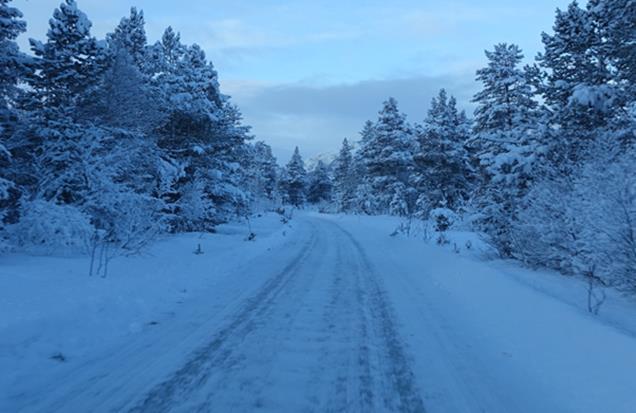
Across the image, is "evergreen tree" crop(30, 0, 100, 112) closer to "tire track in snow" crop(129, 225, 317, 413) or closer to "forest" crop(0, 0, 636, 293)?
"forest" crop(0, 0, 636, 293)

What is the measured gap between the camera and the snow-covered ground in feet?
12.5

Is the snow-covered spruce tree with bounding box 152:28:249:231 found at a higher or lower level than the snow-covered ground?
higher

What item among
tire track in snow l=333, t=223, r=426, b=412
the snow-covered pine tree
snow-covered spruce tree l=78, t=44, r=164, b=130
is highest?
Result: the snow-covered pine tree

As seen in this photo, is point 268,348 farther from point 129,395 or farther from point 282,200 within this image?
point 282,200

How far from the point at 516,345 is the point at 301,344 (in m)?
3.06

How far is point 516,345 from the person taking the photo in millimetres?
5543

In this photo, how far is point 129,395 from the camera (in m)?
3.68

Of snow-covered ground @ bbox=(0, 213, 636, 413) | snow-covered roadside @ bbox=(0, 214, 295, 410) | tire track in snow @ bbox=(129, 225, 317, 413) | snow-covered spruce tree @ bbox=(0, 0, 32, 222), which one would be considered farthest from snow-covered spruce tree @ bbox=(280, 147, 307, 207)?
tire track in snow @ bbox=(129, 225, 317, 413)

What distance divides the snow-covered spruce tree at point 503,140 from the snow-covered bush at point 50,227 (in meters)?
12.1

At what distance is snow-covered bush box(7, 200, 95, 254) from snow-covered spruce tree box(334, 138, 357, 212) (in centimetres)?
4616

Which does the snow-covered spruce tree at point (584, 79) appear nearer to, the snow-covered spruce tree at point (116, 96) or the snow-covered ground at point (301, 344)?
the snow-covered ground at point (301, 344)

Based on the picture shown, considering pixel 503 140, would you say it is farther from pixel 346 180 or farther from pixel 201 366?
pixel 346 180

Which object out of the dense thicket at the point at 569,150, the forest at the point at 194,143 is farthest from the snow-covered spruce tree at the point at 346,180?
the forest at the point at 194,143

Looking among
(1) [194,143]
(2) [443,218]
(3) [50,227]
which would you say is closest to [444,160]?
(2) [443,218]
